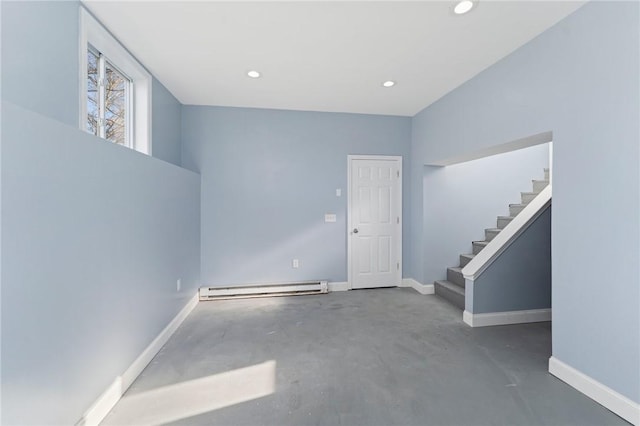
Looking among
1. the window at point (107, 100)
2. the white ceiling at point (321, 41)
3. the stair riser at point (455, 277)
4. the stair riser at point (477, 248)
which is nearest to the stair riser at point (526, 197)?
the stair riser at point (477, 248)

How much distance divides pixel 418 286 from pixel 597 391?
2.48m

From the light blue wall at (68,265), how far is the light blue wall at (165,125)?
3.02ft

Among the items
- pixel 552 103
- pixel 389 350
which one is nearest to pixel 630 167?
pixel 552 103

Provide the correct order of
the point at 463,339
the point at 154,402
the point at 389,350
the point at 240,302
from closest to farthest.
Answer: the point at 154,402
the point at 389,350
the point at 463,339
the point at 240,302

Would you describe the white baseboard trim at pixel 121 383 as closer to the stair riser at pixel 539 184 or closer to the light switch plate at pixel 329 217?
the light switch plate at pixel 329 217

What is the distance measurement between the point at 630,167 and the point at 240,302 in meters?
3.93

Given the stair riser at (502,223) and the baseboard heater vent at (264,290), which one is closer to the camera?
the baseboard heater vent at (264,290)

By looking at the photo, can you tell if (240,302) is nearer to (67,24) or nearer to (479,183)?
(67,24)

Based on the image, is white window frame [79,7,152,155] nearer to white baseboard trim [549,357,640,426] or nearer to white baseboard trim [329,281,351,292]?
white baseboard trim [329,281,351,292]

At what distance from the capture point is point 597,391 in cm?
185

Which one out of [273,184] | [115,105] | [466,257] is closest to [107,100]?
[115,105]

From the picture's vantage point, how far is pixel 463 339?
2.74 meters

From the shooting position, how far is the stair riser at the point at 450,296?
3.57m

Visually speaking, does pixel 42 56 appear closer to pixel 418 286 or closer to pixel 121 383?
pixel 121 383
